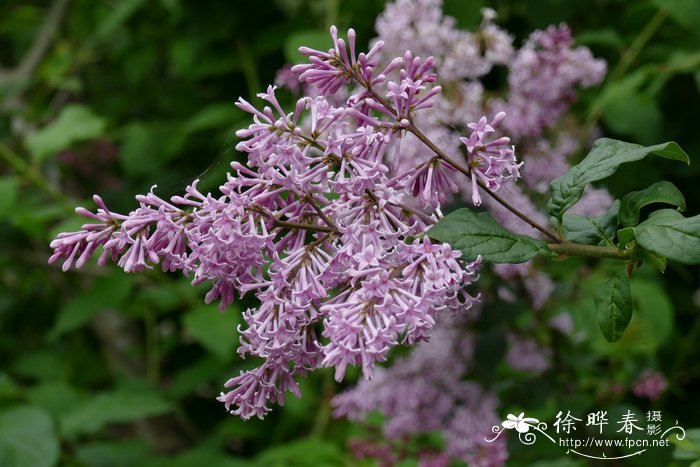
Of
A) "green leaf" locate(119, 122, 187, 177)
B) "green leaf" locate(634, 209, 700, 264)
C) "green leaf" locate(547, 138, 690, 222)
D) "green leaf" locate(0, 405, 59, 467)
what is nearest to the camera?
"green leaf" locate(634, 209, 700, 264)

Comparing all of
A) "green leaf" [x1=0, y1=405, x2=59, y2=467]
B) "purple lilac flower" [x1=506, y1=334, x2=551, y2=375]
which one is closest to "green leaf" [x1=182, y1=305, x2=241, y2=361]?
"green leaf" [x1=0, y1=405, x2=59, y2=467]

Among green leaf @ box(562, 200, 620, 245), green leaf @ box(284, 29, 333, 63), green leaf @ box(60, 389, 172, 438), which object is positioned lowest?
green leaf @ box(60, 389, 172, 438)

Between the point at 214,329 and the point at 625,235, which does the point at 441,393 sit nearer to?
the point at 214,329

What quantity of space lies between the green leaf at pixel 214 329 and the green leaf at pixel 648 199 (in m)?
1.53

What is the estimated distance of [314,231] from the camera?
3.35ft

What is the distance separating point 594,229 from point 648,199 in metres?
0.08

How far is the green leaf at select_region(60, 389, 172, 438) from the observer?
7.57 feet

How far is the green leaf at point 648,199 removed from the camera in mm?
1047

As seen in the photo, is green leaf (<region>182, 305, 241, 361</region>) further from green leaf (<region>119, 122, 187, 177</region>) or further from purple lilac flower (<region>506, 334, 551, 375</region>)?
purple lilac flower (<region>506, 334, 551, 375</region>)

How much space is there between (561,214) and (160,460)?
181cm

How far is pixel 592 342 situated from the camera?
213cm

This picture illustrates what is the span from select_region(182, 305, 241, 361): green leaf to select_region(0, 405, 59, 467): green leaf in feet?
1.55

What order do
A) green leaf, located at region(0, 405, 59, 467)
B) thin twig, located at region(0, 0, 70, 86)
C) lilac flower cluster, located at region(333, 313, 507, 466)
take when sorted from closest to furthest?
lilac flower cluster, located at region(333, 313, 507, 466)
green leaf, located at region(0, 405, 59, 467)
thin twig, located at region(0, 0, 70, 86)

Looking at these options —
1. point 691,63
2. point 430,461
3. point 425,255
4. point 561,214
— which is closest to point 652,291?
point 691,63
